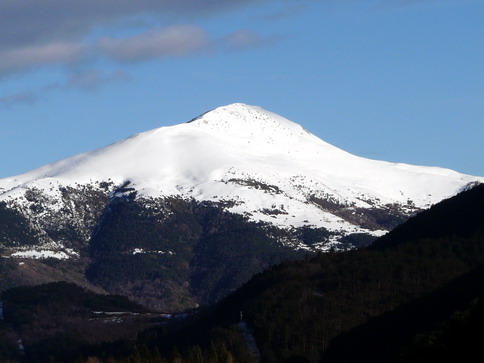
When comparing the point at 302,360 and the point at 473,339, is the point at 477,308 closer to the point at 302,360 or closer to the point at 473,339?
the point at 473,339

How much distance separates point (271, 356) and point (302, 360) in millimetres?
11621

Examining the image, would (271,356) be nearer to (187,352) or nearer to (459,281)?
(187,352)

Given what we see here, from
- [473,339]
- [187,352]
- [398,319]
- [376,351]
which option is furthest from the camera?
[187,352]

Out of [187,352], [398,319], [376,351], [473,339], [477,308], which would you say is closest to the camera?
[473,339]

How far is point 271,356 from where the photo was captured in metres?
198

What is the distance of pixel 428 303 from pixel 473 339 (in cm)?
6975

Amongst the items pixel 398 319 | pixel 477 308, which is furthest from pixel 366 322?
pixel 477 308

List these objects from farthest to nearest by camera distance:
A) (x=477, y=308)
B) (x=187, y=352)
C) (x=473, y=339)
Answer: (x=187, y=352) < (x=477, y=308) < (x=473, y=339)

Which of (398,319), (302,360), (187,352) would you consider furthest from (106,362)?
(398,319)

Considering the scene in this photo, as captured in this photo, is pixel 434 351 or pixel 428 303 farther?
pixel 428 303

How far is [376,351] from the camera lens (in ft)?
562

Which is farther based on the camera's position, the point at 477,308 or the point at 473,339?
the point at 477,308

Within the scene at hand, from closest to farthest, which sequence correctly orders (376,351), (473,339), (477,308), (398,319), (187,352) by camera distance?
→ (473,339) → (477,308) → (376,351) → (398,319) → (187,352)

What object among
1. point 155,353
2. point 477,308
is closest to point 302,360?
point 155,353
